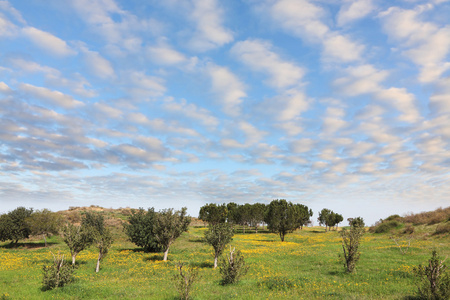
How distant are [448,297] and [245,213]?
10088 cm

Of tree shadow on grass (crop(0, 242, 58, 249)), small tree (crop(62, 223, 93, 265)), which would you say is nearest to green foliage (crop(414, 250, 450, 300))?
small tree (crop(62, 223, 93, 265))

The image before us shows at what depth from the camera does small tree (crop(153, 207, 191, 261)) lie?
35.0m

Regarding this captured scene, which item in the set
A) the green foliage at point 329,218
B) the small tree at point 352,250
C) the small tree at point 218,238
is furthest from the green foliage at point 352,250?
the green foliage at point 329,218

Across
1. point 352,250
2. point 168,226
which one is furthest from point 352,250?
point 168,226

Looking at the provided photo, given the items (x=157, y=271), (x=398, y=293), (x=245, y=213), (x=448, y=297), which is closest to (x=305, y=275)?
(x=398, y=293)

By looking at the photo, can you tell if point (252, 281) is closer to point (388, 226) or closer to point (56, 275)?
point (56, 275)

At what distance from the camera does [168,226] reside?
116 ft

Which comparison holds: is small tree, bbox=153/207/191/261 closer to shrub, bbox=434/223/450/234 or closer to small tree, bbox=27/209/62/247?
small tree, bbox=27/209/62/247

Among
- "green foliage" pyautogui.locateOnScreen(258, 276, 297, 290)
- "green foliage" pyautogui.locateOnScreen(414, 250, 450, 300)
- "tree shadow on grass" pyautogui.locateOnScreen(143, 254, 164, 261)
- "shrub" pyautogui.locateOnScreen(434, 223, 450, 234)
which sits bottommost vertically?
"tree shadow on grass" pyautogui.locateOnScreen(143, 254, 164, 261)

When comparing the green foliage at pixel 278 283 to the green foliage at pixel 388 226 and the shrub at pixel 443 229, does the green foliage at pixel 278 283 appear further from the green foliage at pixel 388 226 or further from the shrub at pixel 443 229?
the green foliage at pixel 388 226

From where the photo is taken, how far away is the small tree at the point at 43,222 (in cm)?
5147

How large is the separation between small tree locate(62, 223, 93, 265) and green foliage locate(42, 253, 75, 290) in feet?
25.4

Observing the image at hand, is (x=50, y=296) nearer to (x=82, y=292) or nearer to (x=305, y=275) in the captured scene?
(x=82, y=292)

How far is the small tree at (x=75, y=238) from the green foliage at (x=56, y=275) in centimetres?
775
